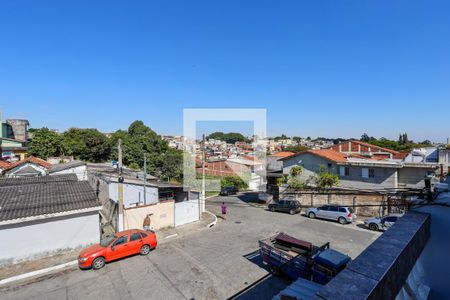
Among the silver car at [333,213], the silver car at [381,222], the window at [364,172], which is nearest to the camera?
the silver car at [381,222]

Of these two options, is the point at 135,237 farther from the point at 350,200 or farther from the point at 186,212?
the point at 350,200

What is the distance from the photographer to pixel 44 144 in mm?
42406

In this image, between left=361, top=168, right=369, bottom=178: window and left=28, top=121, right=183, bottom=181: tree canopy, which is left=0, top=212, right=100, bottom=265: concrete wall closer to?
left=361, top=168, right=369, bottom=178: window

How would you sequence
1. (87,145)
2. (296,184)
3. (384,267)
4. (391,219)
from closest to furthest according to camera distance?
1. (384,267)
2. (391,219)
3. (296,184)
4. (87,145)

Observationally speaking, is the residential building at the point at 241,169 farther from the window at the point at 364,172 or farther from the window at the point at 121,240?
the window at the point at 121,240

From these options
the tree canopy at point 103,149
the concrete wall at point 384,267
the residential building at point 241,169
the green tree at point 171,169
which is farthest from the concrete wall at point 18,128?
the concrete wall at point 384,267

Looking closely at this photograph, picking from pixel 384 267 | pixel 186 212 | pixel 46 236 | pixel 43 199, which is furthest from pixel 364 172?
pixel 43 199

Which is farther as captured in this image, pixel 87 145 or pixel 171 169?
pixel 87 145

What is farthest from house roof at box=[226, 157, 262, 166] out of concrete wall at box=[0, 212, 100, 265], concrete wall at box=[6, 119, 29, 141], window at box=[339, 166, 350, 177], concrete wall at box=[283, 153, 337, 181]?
concrete wall at box=[6, 119, 29, 141]

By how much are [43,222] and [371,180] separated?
2532 centimetres

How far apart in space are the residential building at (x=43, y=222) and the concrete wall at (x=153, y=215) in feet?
6.28

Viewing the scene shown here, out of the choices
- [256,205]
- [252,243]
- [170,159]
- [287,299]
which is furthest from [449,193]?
[170,159]

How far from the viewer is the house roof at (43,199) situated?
12162 millimetres

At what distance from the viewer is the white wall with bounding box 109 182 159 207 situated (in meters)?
17.0
